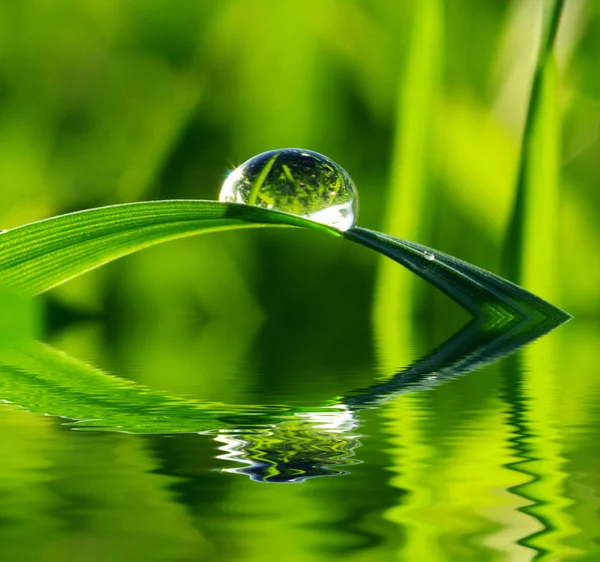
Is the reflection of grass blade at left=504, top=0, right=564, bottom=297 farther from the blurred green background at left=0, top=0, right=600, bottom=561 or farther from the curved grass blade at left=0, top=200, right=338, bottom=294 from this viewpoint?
the curved grass blade at left=0, top=200, right=338, bottom=294

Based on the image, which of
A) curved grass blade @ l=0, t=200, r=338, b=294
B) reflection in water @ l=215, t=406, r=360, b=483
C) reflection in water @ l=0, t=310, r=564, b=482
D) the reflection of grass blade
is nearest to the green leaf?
curved grass blade @ l=0, t=200, r=338, b=294

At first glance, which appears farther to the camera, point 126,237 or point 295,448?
point 126,237

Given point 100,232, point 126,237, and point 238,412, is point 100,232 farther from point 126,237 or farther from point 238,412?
point 238,412

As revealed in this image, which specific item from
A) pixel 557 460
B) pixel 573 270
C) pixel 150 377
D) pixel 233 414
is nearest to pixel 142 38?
→ pixel 573 270

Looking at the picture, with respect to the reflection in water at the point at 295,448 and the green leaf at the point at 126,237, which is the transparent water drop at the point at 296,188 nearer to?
the green leaf at the point at 126,237

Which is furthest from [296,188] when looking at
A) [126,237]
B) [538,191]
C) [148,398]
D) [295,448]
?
[538,191]

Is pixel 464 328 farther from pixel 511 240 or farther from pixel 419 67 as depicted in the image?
pixel 419 67
